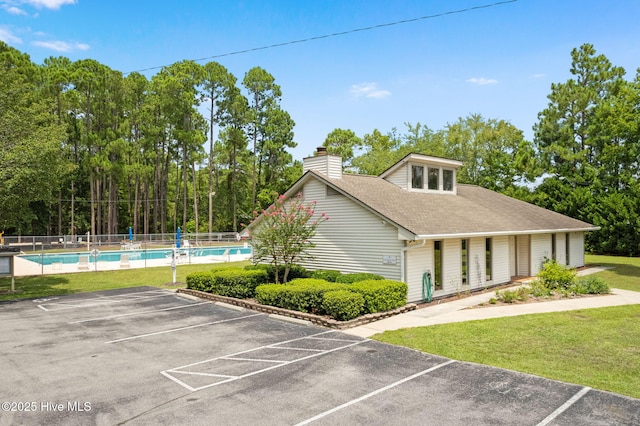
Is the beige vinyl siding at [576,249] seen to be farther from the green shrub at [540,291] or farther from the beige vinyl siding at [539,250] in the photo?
the green shrub at [540,291]

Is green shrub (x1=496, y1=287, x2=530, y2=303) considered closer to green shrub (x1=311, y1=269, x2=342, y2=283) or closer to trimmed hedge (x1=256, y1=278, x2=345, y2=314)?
green shrub (x1=311, y1=269, x2=342, y2=283)

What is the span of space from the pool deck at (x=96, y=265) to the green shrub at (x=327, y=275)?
15.0 metres

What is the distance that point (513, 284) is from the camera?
19.8 meters

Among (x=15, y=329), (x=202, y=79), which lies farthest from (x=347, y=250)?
(x=202, y=79)

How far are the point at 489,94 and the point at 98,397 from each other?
32691 millimetres

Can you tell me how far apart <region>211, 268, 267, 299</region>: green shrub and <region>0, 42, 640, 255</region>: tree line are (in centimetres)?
2678

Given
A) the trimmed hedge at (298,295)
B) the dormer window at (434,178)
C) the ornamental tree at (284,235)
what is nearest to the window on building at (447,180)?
the dormer window at (434,178)

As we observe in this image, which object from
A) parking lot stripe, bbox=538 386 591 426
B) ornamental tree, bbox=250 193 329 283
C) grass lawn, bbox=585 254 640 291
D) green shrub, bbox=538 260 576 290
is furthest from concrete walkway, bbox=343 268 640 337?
parking lot stripe, bbox=538 386 591 426

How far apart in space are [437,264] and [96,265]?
2070 centimetres

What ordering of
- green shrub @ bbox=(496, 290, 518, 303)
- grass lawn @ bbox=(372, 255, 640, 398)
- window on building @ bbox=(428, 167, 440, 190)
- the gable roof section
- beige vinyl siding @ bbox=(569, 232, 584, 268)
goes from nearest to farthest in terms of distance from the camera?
1. grass lawn @ bbox=(372, 255, 640, 398)
2. green shrub @ bbox=(496, 290, 518, 303)
3. the gable roof section
4. window on building @ bbox=(428, 167, 440, 190)
5. beige vinyl siding @ bbox=(569, 232, 584, 268)

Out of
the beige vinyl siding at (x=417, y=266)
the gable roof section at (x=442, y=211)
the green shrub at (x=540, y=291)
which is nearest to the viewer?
the beige vinyl siding at (x=417, y=266)

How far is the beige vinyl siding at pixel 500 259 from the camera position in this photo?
19219 millimetres

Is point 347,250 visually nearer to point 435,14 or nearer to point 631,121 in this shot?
point 435,14

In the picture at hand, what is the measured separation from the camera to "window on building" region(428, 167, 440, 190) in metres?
21.9
